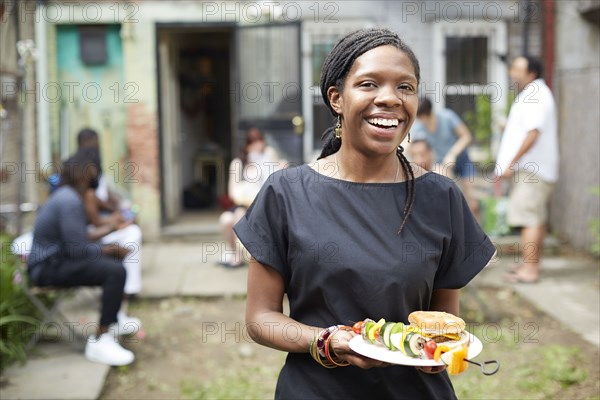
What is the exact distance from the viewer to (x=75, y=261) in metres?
5.30

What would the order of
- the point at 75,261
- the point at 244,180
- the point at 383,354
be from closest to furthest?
the point at 383,354, the point at 75,261, the point at 244,180

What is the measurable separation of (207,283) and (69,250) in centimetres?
228

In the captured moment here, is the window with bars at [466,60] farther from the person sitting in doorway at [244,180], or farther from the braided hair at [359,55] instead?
the braided hair at [359,55]

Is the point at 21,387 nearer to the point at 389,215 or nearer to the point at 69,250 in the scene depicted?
the point at 69,250

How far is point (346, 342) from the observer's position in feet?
6.23

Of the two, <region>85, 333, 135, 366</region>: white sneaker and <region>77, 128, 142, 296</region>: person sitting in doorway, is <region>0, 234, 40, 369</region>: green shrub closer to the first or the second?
<region>85, 333, 135, 366</region>: white sneaker

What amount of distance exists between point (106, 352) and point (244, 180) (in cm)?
302

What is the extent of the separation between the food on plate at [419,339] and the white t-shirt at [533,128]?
4789 millimetres

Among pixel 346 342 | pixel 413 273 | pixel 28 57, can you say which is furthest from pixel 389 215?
pixel 28 57

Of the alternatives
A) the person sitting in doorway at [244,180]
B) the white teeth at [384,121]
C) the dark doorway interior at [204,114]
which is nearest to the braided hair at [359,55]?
the white teeth at [384,121]

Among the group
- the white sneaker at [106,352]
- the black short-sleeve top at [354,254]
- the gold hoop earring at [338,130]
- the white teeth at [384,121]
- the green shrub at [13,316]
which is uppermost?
the white teeth at [384,121]

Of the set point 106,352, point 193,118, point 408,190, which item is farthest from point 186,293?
point 193,118

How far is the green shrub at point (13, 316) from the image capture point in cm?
511

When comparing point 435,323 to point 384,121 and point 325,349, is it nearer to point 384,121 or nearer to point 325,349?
point 325,349
